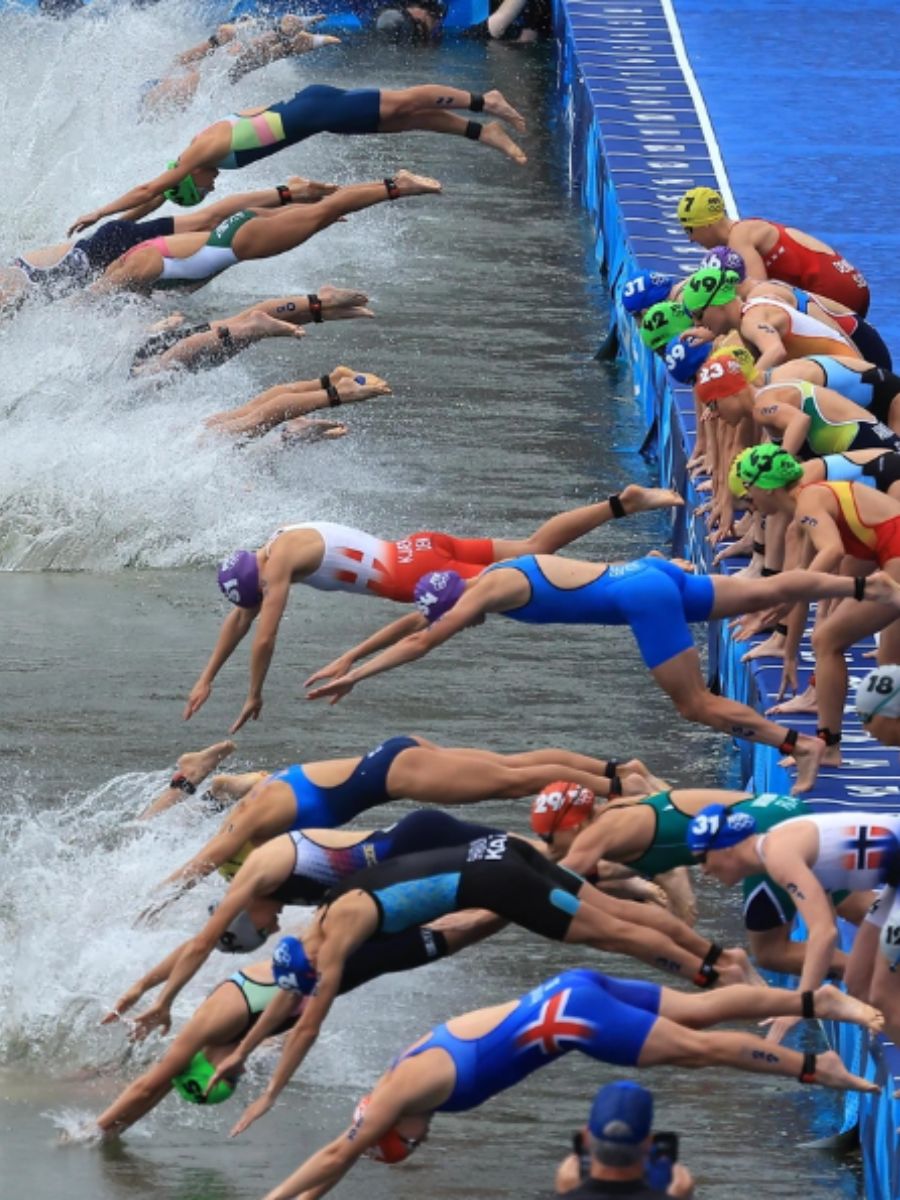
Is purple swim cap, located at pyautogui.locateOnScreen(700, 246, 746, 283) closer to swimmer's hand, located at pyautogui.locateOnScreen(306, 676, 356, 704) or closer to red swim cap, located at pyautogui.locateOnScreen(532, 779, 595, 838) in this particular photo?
swimmer's hand, located at pyautogui.locateOnScreen(306, 676, 356, 704)

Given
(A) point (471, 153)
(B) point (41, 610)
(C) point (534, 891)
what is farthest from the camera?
(A) point (471, 153)

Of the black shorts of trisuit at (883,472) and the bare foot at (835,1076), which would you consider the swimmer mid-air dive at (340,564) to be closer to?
the black shorts of trisuit at (883,472)

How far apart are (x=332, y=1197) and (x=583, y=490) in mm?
7362

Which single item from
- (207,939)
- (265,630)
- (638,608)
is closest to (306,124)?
(265,630)

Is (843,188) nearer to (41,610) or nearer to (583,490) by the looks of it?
(583,490)

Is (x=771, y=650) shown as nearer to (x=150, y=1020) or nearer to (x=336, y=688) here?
(x=336, y=688)

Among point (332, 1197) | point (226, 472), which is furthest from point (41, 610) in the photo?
A: point (332, 1197)

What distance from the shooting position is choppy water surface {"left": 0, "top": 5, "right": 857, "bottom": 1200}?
9.62 m

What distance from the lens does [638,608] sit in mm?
10844

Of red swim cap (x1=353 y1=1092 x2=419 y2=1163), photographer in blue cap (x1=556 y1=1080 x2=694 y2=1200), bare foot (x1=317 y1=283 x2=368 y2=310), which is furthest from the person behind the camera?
bare foot (x1=317 y1=283 x2=368 y2=310)

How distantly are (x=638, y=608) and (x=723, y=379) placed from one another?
1.57 m

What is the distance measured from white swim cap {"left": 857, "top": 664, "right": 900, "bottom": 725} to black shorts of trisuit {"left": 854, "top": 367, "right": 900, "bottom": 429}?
3.58 m

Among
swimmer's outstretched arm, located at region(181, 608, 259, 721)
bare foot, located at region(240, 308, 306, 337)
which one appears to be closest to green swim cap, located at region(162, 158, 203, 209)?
bare foot, located at region(240, 308, 306, 337)

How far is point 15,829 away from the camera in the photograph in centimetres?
1173
